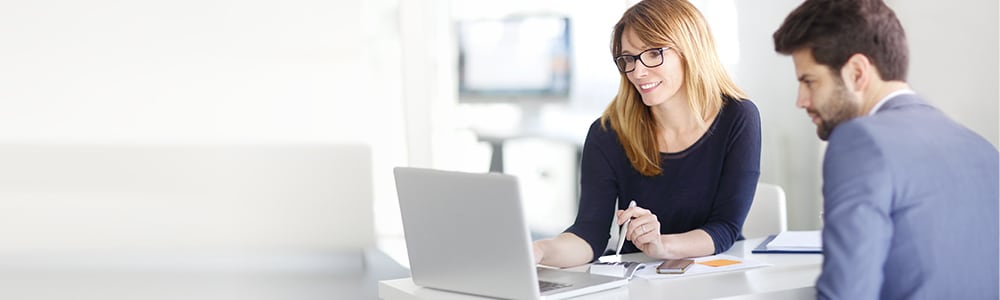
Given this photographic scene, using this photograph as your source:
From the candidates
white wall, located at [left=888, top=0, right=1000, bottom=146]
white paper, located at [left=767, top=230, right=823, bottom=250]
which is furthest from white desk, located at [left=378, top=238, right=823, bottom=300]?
white wall, located at [left=888, top=0, right=1000, bottom=146]

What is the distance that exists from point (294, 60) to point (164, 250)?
2.93 feet

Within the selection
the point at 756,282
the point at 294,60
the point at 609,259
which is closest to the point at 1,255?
the point at 294,60

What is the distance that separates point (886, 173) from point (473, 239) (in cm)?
73

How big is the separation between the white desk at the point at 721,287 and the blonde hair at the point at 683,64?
0.51 meters

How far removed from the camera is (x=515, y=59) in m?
4.42

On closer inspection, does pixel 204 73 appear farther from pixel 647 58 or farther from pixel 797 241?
pixel 797 241

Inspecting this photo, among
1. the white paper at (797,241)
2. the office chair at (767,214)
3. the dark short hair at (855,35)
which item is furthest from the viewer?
the office chair at (767,214)

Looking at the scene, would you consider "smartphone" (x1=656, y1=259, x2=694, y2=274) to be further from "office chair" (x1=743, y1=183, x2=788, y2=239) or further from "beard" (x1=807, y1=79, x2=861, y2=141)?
"office chair" (x1=743, y1=183, x2=788, y2=239)

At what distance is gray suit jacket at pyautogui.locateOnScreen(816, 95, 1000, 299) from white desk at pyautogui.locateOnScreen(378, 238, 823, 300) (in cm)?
30

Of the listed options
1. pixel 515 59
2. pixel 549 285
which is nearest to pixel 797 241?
pixel 549 285

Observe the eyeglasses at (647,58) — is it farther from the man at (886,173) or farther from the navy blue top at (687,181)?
the man at (886,173)

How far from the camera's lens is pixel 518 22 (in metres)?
4.40

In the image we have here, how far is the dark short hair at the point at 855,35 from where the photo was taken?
5.36ft

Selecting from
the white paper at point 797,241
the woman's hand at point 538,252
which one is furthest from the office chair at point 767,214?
the woman's hand at point 538,252
